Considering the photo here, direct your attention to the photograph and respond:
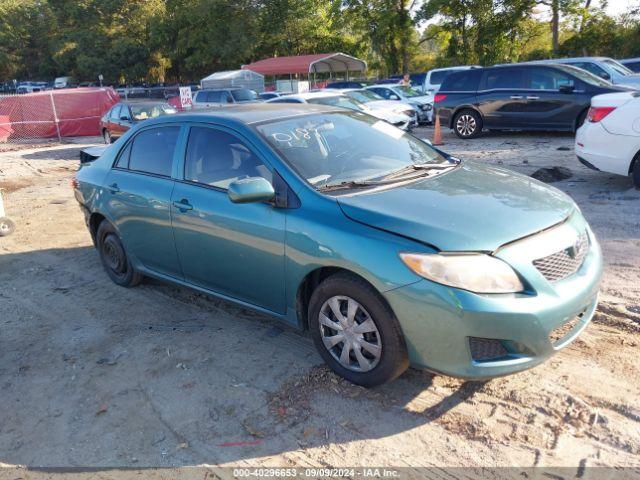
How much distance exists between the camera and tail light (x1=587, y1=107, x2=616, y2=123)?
7141mm

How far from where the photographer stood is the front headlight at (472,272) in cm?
288

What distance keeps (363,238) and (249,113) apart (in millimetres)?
1732

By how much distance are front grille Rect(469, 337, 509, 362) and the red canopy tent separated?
30727 mm

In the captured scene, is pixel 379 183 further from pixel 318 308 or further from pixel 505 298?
pixel 505 298

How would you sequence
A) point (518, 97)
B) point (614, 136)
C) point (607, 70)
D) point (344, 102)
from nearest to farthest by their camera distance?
point (614, 136) → point (518, 97) → point (344, 102) → point (607, 70)

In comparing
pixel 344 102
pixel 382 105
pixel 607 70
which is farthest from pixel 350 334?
pixel 607 70

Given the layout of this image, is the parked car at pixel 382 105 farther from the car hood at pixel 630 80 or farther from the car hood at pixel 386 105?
the car hood at pixel 630 80

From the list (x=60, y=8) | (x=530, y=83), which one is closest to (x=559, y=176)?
(x=530, y=83)

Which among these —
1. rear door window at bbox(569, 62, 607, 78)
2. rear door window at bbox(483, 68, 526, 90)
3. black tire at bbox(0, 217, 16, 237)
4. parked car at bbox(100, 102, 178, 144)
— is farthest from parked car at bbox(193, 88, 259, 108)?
black tire at bbox(0, 217, 16, 237)

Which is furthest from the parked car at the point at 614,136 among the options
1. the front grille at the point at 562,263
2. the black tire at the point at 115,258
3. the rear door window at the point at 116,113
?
the rear door window at the point at 116,113

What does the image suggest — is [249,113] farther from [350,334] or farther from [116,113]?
[116,113]

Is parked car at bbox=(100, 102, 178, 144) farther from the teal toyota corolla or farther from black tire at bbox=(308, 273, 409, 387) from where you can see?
black tire at bbox=(308, 273, 409, 387)

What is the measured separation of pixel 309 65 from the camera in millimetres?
31859

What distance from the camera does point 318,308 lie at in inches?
136
